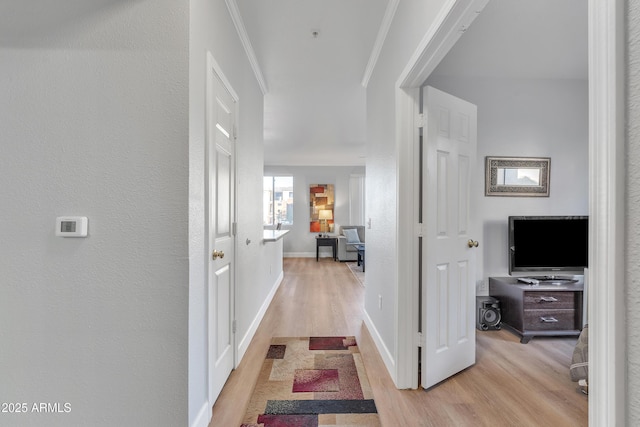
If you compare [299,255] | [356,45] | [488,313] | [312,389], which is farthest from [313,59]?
[299,255]

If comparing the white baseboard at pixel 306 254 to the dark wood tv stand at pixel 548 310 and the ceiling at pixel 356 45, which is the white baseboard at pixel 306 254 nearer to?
the ceiling at pixel 356 45

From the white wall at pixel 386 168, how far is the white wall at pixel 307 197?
210 inches

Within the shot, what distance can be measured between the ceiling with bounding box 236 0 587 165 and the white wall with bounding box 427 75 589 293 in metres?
0.18

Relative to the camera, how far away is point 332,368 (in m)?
2.25

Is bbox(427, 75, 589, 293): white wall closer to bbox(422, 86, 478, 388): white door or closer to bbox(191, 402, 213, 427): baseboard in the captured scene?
bbox(422, 86, 478, 388): white door

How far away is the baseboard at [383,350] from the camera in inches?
81.9

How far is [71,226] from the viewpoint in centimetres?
144

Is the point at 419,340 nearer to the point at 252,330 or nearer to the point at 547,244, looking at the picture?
the point at 252,330

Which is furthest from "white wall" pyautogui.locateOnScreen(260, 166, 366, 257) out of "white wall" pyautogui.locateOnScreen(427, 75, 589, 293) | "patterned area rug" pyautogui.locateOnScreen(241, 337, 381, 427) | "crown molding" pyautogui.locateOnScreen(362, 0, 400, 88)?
"patterned area rug" pyautogui.locateOnScreen(241, 337, 381, 427)

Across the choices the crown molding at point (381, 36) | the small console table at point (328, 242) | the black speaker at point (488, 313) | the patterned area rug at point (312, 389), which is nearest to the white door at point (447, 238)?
the patterned area rug at point (312, 389)

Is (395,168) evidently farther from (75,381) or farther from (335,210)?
(335,210)

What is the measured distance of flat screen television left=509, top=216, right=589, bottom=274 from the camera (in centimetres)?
294
